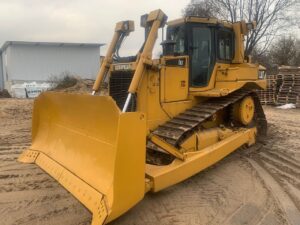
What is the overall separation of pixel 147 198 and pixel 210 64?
9.54ft

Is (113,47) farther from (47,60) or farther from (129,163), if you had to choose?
(47,60)

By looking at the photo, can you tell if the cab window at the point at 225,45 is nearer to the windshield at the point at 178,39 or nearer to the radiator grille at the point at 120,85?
the windshield at the point at 178,39

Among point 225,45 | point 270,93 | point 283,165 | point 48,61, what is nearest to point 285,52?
point 270,93

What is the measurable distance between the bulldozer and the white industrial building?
21.9m

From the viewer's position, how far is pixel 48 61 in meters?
28.4

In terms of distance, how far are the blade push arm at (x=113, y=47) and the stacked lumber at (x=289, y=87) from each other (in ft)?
37.7

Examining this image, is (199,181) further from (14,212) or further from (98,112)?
(14,212)

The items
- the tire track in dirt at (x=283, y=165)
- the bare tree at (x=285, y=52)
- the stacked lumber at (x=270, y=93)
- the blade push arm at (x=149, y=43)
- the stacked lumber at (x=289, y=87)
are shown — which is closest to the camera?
the tire track in dirt at (x=283, y=165)

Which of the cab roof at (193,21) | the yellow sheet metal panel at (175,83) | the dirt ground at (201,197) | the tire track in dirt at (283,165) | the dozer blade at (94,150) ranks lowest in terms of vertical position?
the tire track in dirt at (283,165)

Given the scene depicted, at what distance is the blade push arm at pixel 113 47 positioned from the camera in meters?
6.20

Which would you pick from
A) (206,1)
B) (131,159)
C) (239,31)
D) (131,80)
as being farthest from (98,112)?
(206,1)

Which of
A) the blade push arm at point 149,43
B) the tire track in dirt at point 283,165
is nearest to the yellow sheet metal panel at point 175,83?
the blade push arm at point 149,43

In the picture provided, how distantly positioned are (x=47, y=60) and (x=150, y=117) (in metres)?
24.4

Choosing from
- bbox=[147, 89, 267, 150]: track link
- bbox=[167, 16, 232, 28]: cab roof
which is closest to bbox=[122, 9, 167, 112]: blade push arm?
bbox=[147, 89, 267, 150]: track link
